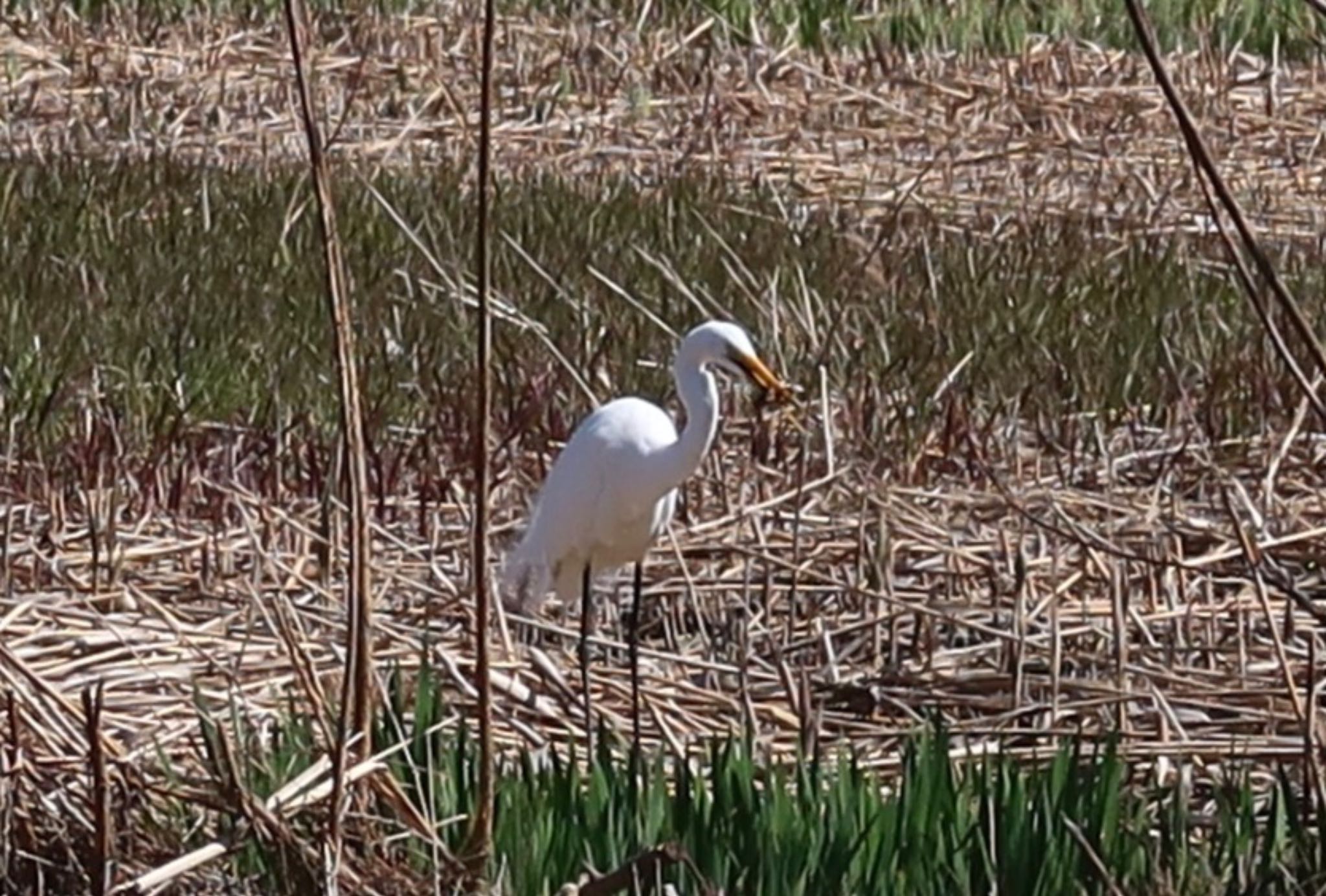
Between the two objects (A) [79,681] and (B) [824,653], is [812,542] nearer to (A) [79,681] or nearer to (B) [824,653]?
(B) [824,653]

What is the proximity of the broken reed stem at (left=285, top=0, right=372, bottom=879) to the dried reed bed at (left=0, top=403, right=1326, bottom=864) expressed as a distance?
19 cm

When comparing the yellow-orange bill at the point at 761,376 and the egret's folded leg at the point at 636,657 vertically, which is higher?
the yellow-orange bill at the point at 761,376

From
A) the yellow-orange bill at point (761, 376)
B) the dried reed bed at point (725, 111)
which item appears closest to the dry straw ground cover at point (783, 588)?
the yellow-orange bill at point (761, 376)

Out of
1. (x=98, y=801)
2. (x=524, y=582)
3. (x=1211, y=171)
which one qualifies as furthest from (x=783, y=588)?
(x=1211, y=171)

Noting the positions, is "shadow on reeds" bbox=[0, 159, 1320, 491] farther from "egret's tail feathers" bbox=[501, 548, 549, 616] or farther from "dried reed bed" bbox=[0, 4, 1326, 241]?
"dried reed bed" bbox=[0, 4, 1326, 241]

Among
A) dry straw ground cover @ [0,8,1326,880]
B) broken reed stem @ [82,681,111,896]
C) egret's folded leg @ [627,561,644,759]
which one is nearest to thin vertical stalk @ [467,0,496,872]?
dry straw ground cover @ [0,8,1326,880]

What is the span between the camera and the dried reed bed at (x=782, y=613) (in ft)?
15.5

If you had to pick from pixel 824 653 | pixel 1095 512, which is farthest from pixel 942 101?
pixel 824 653

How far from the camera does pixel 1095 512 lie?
20.7 ft

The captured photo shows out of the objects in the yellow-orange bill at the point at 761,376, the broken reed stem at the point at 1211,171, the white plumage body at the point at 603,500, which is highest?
the broken reed stem at the point at 1211,171

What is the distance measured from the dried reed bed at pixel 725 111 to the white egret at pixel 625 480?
4.69m

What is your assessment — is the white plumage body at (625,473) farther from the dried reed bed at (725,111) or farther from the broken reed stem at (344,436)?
the dried reed bed at (725,111)

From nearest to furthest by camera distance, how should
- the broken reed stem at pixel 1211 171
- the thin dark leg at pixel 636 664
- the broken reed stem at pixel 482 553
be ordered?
the broken reed stem at pixel 1211 171 < the broken reed stem at pixel 482 553 < the thin dark leg at pixel 636 664

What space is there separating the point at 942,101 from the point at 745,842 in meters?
8.64
